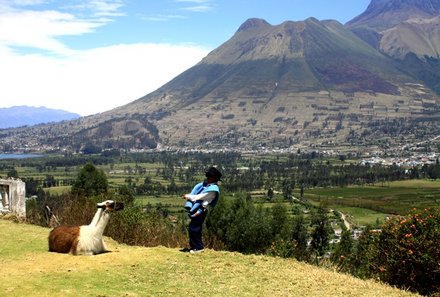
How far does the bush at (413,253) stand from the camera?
12164mm

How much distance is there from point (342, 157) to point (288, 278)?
192371 millimetres

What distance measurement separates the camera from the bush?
12164mm

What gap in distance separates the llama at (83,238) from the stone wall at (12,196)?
24.0 feet

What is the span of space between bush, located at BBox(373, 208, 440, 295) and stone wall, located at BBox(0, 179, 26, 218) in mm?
14297

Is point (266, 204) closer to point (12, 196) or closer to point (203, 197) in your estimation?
point (12, 196)

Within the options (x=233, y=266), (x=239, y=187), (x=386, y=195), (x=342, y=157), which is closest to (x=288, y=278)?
(x=233, y=266)

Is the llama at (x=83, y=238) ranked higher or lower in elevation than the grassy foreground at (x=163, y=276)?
higher

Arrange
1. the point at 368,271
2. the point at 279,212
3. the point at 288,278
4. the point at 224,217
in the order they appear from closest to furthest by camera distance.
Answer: the point at 288,278, the point at 368,271, the point at 224,217, the point at 279,212

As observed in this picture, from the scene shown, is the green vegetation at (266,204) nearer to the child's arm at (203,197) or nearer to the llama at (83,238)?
the child's arm at (203,197)

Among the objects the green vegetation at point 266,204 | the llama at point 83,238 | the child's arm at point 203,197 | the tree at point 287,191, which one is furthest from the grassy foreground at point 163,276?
the tree at point 287,191

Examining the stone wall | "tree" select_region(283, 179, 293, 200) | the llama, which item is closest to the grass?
"tree" select_region(283, 179, 293, 200)

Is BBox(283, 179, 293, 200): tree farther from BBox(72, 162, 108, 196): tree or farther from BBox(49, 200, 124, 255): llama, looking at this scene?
BBox(49, 200, 124, 255): llama

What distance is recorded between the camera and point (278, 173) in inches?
6511

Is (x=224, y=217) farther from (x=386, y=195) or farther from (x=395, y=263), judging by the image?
(x=386, y=195)
